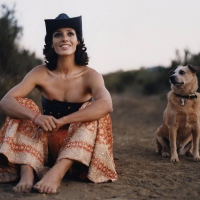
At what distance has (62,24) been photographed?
3.60 meters

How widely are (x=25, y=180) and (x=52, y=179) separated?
242 mm

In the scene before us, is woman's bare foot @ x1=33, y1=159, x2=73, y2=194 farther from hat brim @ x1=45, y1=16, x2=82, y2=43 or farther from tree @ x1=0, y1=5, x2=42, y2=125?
tree @ x1=0, y1=5, x2=42, y2=125

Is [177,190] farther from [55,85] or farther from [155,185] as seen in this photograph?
[55,85]

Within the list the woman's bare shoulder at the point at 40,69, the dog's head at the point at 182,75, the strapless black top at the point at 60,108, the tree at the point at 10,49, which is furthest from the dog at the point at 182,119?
the tree at the point at 10,49

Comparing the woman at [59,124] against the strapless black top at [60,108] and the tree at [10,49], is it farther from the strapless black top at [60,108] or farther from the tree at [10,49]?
the tree at [10,49]

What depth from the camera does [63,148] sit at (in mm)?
3230

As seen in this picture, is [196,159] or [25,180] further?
[196,159]

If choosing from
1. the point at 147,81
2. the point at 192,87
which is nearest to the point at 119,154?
the point at 192,87

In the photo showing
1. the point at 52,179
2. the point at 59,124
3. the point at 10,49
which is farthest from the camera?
the point at 10,49

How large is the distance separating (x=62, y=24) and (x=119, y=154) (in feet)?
7.40

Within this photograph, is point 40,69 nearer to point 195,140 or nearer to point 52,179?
point 52,179

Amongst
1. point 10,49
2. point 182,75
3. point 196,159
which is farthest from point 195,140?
point 10,49

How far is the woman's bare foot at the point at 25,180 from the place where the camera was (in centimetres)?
287

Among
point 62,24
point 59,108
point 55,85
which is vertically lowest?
point 59,108
